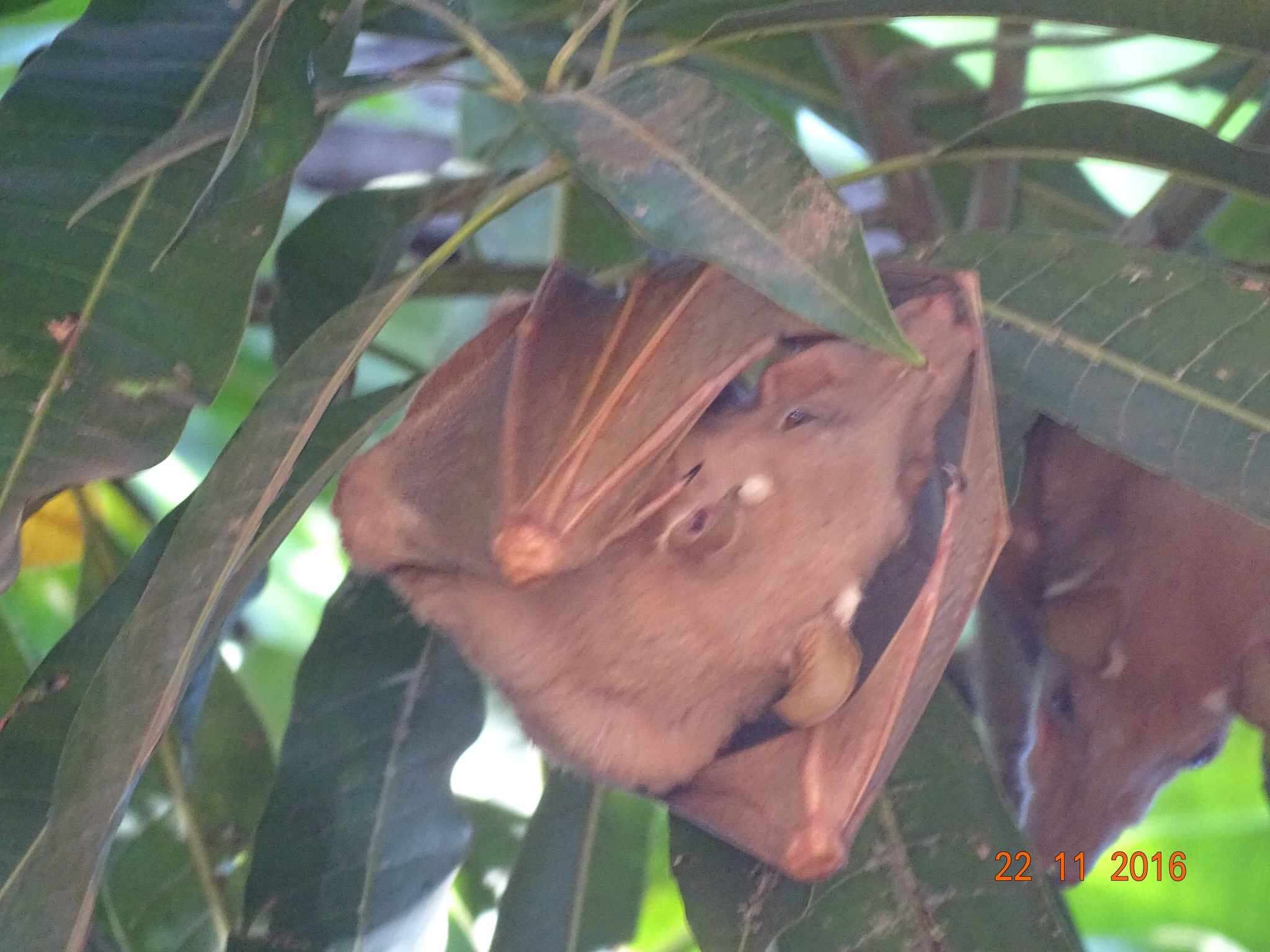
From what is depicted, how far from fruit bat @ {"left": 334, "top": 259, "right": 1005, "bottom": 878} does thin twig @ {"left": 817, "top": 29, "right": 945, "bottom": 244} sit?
578 mm

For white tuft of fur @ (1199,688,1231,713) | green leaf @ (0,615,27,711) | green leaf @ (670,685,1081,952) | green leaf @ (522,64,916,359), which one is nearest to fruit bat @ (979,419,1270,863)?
white tuft of fur @ (1199,688,1231,713)

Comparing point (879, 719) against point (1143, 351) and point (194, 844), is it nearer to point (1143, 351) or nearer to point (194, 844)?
point (1143, 351)

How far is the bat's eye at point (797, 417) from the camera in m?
0.56

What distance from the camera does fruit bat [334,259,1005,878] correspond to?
514 mm

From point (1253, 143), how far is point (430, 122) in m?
1.32

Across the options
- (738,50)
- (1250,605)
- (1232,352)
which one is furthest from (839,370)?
(738,50)

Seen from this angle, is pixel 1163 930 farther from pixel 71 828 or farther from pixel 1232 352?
pixel 71 828

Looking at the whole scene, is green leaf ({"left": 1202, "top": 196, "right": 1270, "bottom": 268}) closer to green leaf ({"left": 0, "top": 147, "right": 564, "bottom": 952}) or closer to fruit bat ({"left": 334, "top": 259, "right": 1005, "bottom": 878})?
fruit bat ({"left": 334, "top": 259, "right": 1005, "bottom": 878})

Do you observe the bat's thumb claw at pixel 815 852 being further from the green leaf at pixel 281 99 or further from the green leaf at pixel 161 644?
the green leaf at pixel 281 99

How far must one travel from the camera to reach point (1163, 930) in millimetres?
1411

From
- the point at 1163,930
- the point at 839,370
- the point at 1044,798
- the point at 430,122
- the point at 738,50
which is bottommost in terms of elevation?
the point at 1163,930

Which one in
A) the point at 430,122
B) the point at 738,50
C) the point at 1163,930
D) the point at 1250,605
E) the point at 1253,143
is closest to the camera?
the point at 1250,605

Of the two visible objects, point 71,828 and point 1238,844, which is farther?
point 1238,844

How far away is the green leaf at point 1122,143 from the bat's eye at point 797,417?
28cm
